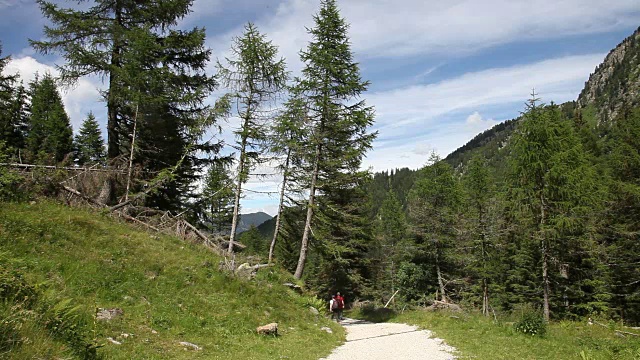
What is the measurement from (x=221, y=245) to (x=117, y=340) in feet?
36.2

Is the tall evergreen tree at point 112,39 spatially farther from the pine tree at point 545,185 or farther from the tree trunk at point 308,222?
the pine tree at point 545,185

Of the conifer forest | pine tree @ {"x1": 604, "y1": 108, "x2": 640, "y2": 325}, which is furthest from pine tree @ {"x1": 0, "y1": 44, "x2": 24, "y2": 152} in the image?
pine tree @ {"x1": 604, "y1": 108, "x2": 640, "y2": 325}

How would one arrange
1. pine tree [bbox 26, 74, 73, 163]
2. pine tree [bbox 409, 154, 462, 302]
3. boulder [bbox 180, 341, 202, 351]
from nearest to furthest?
boulder [bbox 180, 341, 202, 351]
pine tree [bbox 409, 154, 462, 302]
pine tree [bbox 26, 74, 73, 163]

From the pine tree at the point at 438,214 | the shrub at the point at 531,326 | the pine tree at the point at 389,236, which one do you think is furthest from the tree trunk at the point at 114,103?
the pine tree at the point at 389,236

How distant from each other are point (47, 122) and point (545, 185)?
130 ft

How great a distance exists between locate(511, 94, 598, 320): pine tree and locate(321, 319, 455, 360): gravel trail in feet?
31.9

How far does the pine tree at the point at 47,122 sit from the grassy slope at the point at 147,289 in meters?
23.9

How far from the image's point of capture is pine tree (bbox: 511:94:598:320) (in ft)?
62.0

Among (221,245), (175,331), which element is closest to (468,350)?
(175,331)

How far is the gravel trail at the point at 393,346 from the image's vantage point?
406 inches

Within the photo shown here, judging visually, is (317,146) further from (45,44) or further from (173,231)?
(45,44)

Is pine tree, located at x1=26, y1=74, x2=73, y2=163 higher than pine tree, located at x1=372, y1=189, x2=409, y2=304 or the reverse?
higher

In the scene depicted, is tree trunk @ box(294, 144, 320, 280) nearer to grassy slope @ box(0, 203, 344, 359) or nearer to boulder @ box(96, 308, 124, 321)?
grassy slope @ box(0, 203, 344, 359)

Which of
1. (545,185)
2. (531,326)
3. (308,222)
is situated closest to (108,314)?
(308,222)
